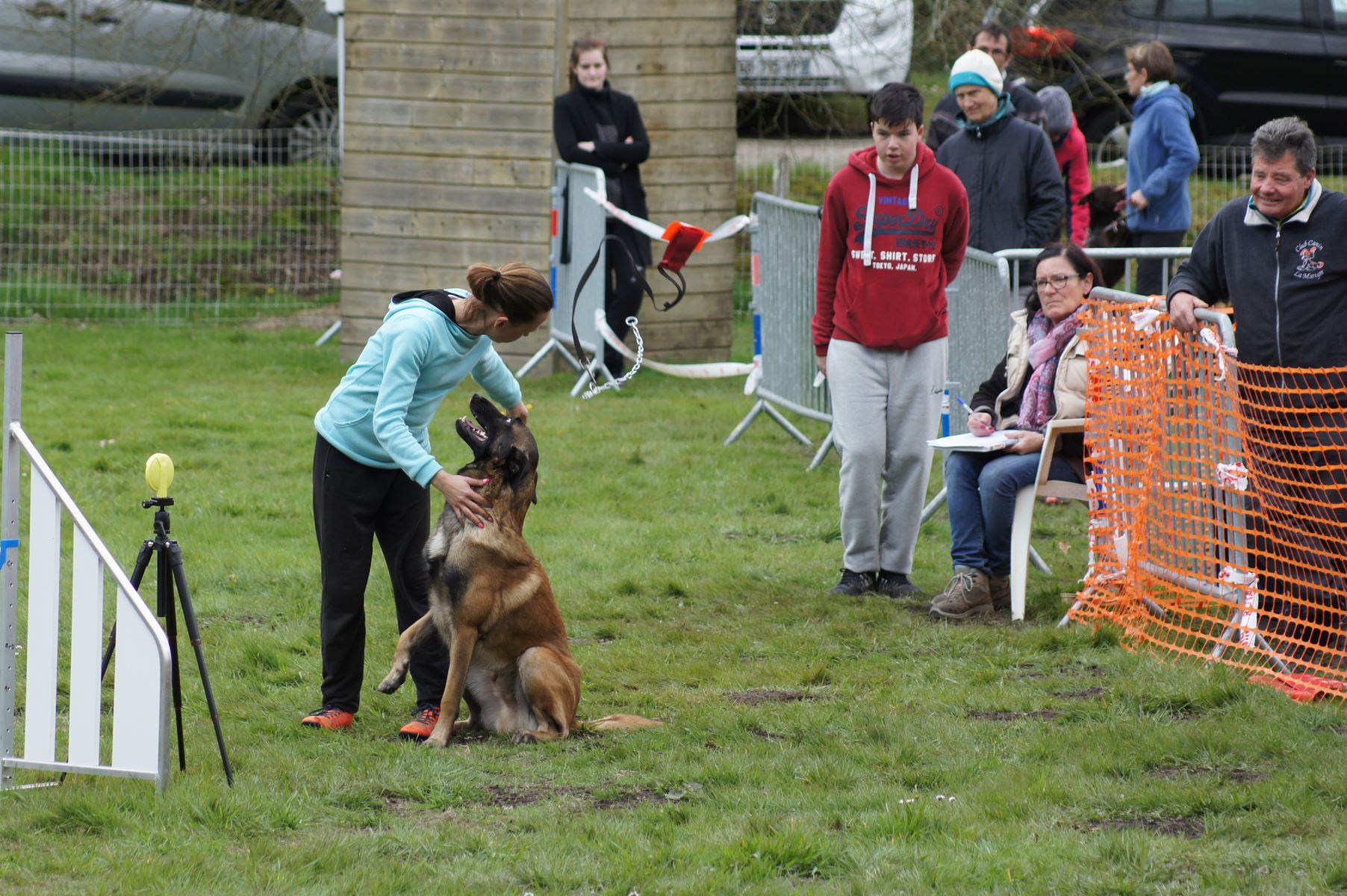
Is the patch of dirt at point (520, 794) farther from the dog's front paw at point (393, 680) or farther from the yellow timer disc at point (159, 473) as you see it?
the yellow timer disc at point (159, 473)

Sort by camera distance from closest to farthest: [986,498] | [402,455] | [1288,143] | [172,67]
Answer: [402,455], [1288,143], [986,498], [172,67]

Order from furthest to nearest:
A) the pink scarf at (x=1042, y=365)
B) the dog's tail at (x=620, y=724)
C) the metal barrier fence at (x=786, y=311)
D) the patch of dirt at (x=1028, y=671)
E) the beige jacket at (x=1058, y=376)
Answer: the metal barrier fence at (x=786, y=311)
the pink scarf at (x=1042, y=365)
the beige jacket at (x=1058, y=376)
the patch of dirt at (x=1028, y=671)
the dog's tail at (x=620, y=724)

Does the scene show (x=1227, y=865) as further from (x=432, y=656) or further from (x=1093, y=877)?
(x=432, y=656)

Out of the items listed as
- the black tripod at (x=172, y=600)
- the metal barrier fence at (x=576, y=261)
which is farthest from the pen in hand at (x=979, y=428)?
the metal barrier fence at (x=576, y=261)

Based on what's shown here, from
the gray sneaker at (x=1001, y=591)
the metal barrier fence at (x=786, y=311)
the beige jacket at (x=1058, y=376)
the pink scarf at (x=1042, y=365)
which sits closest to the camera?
the beige jacket at (x=1058, y=376)

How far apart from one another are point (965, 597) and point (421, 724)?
261 cm

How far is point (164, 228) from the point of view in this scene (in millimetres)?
15047

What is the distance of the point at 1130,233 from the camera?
10.3 m

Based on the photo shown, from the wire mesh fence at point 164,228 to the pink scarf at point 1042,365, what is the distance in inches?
388

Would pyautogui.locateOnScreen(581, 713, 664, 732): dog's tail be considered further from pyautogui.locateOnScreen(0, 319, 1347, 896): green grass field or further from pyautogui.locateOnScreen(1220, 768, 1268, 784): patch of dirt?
pyautogui.locateOnScreen(1220, 768, 1268, 784): patch of dirt

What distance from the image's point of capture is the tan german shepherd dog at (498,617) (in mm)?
4918

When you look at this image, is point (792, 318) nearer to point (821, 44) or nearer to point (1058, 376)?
point (1058, 376)

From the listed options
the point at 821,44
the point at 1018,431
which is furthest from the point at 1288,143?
the point at 821,44

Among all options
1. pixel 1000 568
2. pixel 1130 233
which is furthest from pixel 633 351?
pixel 1000 568
